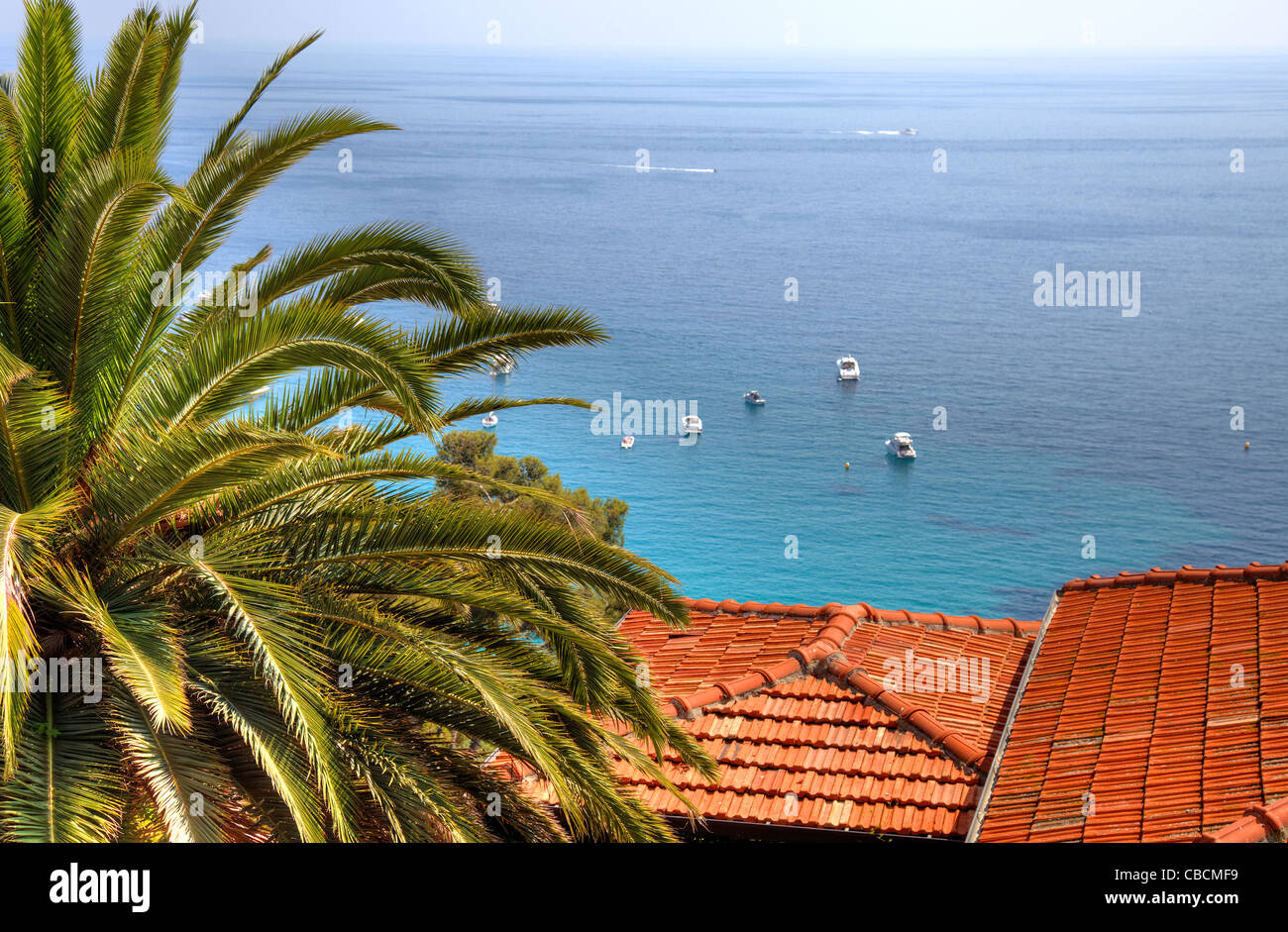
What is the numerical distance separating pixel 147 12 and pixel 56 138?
48.7 inches

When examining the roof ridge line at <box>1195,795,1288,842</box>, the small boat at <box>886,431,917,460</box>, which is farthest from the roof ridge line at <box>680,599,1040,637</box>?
the small boat at <box>886,431,917,460</box>

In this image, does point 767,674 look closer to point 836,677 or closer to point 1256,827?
point 836,677

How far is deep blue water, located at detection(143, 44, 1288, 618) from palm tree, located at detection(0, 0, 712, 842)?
144 ft

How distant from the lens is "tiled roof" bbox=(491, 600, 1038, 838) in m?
9.76

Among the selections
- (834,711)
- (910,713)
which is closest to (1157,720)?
(910,713)

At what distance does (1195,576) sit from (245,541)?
9.53m

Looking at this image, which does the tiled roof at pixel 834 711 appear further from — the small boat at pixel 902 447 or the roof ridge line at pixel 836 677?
the small boat at pixel 902 447

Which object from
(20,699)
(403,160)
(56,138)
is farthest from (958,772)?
(403,160)

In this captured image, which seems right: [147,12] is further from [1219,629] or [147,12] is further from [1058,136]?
[1058,136]

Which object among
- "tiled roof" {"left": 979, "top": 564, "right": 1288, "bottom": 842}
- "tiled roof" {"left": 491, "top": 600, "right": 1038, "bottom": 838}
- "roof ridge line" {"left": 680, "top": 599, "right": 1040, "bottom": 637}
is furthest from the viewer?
"roof ridge line" {"left": 680, "top": 599, "right": 1040, "bottom": 637}

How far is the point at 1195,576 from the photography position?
12258 mm

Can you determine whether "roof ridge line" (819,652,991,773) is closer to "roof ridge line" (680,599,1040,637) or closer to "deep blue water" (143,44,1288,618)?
"roof ridge line" (680,599,1040,637)

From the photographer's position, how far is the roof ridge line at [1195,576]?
38.4 feet
